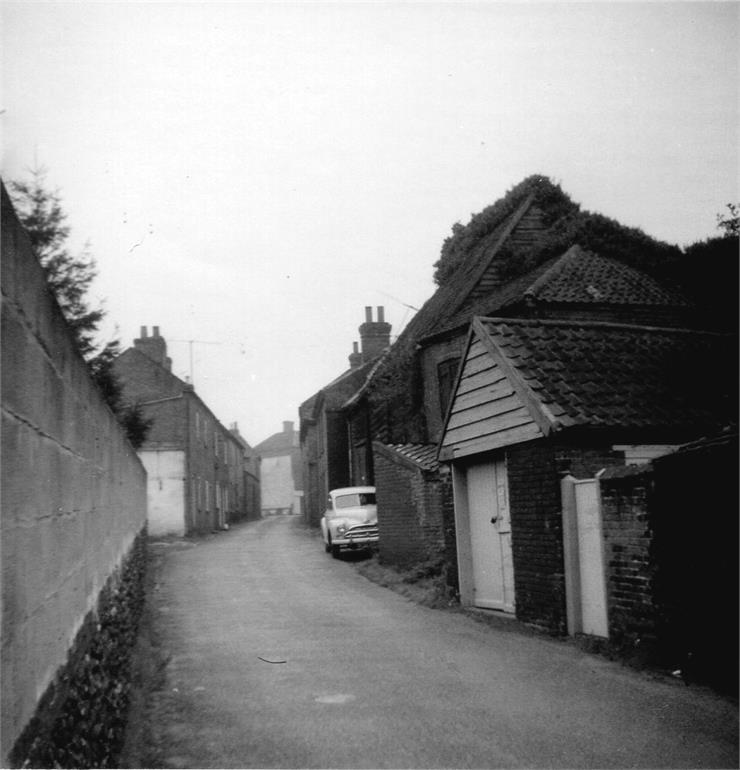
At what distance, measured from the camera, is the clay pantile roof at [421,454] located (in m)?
18.7

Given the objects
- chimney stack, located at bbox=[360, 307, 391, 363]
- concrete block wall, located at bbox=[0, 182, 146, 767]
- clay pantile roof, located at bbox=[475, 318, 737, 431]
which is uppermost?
chimney stack, located at bbox=[360, 307, 391, 363]

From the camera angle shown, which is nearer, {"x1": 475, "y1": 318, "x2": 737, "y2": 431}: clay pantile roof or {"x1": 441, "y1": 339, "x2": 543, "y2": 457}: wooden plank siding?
{"x1": 475, "y1": 318, "x2": 737, "y2": 431}: clay pantile roof

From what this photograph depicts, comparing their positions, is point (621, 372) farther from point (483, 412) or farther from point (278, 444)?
point (278, 444)

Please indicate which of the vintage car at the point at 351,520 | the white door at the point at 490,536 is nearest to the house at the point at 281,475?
the vintage car at the point at 351,520

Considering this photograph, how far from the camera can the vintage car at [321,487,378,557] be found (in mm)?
23297

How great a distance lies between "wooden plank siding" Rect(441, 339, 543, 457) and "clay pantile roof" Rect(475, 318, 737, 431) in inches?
15.5

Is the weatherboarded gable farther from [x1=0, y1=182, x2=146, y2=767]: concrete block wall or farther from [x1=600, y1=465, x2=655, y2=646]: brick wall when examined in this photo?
[x1=0, y1=182, x2=146, y2=767]: concrete block wall

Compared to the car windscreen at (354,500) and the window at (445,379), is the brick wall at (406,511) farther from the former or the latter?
the window at (445,379)

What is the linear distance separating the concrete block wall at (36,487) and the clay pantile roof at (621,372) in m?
6.42

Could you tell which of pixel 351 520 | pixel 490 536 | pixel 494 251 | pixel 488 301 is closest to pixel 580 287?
pixel 488 301

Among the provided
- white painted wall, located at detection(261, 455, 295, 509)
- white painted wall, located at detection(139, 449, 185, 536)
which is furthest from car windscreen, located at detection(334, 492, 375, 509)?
white painted wall, located at detection(261, 455, 295, 509)

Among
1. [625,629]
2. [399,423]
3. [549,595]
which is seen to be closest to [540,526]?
[549,595]

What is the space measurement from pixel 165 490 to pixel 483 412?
27.1 meters

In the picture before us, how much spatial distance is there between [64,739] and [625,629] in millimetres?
6347
